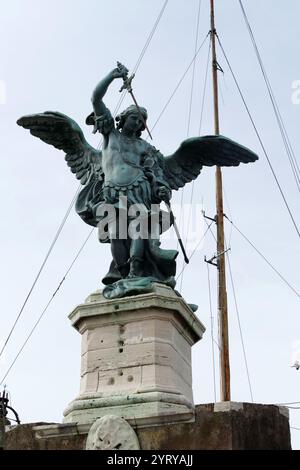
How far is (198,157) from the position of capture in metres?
10.8

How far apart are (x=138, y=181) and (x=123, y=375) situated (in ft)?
7.81

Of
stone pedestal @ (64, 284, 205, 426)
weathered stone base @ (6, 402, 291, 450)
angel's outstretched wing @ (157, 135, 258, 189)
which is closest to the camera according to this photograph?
weathered stone base @ (6, 402, 291, 450)

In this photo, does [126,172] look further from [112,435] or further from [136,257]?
[112,435]

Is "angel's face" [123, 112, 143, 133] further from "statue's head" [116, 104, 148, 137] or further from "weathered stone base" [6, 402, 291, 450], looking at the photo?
"weathered stone base" [6, 402, 291, 450]

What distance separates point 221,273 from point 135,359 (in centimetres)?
1051

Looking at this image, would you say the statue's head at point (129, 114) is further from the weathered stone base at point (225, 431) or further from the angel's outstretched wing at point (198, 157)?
the weathered stone base at point (225, 431)

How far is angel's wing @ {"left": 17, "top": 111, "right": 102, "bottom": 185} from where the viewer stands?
10.7 m

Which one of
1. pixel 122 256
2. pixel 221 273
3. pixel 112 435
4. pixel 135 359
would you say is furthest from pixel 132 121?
pixel 221 273

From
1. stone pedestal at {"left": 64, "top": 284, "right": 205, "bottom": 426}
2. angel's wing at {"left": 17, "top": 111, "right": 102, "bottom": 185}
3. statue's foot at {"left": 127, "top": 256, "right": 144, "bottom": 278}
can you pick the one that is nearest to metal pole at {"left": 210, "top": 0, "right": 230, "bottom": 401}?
angel's wing at {"left": 17, "top": 111, "right": 102, "bottom": 185}

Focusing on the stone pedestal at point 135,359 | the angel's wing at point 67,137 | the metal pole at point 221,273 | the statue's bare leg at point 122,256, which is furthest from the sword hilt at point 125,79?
the metal pole at point 221,273

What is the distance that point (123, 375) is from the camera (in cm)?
890
